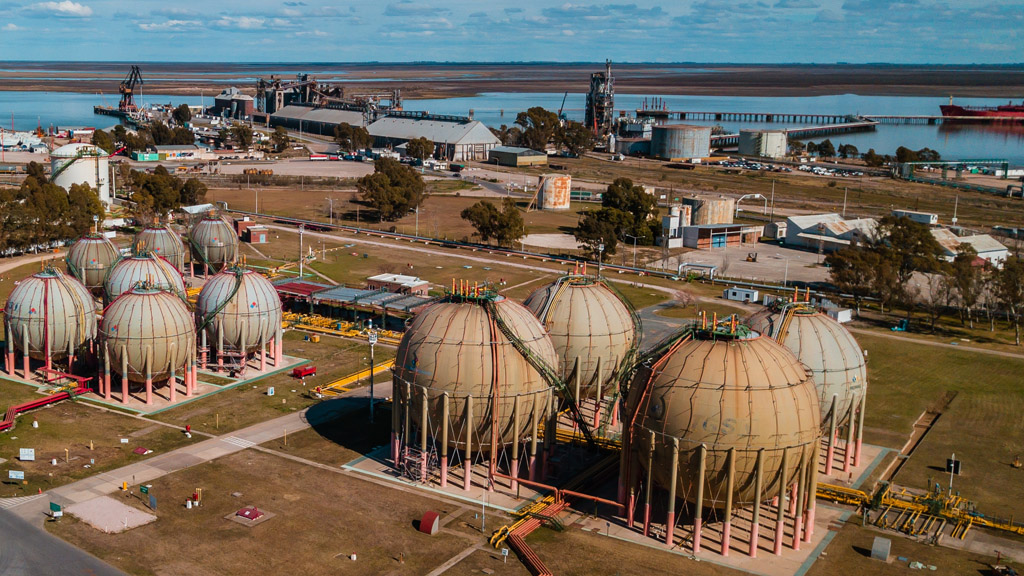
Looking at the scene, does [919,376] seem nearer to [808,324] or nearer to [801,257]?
[808,324]

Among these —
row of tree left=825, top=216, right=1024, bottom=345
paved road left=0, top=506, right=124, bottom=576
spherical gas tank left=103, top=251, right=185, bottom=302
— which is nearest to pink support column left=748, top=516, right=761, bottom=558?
Answer: paved road left=0, top=506, right=124, bottom=576

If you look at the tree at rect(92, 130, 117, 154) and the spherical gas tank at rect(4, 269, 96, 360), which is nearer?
the spherical gas tank at rect(4, 269, 96, 360)

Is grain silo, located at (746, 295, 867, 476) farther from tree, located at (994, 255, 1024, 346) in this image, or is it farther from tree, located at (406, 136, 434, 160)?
tree, located at (406, 136, 434, 160)

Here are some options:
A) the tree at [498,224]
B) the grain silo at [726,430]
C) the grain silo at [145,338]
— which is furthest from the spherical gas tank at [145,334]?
the tree at [498,224]

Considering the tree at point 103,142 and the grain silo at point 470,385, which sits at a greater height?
the tree at point 103,142

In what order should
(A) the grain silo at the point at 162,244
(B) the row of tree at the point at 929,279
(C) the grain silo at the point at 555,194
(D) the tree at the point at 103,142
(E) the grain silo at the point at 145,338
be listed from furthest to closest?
(D) the tree at the point at 103,142 → (C) the grain silo at the point at 555,194 → (A) the grain silo at the point at 162,244 → (B) the row of tree at the point at 929,279 → (E) the grain silo at the point at 145,338

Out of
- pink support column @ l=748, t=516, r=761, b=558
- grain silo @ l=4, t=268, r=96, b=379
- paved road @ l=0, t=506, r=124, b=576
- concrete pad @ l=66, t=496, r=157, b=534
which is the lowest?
paved road @ l=0, t=506, r=124, b=576

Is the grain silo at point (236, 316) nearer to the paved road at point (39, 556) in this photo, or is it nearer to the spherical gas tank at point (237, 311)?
the spherical gas tank at point (237, 311)
